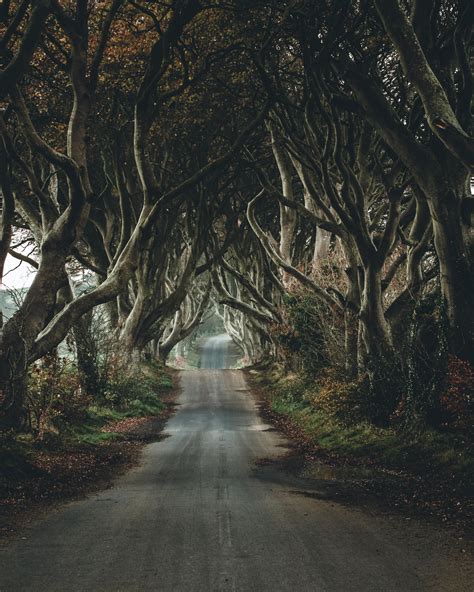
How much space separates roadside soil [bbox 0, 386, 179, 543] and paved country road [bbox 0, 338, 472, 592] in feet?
1.07

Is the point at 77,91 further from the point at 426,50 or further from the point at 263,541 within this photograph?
the point at 263,541

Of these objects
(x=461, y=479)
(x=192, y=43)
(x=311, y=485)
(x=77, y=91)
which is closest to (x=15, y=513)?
(x=311, y=485)

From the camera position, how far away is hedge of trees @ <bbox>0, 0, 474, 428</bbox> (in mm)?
10367

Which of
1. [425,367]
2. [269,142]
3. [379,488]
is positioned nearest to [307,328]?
[269,142]

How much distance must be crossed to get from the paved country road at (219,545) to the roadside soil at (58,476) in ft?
1.07

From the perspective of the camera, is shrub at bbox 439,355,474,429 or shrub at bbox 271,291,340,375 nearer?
shrub at bbox 439,355,474,429

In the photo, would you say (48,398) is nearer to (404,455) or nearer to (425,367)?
(404,455)

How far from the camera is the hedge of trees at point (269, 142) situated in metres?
10.4

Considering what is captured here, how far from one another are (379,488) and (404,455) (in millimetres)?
1982

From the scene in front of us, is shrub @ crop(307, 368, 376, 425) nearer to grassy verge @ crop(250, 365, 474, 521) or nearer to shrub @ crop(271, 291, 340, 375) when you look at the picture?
A: grassy verge @ crop(250, 365, 474, 521)

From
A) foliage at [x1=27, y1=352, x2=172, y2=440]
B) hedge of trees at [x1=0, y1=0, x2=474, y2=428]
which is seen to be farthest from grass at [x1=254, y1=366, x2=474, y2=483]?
foliage at [x1=27, y1=352, x2=172, y2=440]

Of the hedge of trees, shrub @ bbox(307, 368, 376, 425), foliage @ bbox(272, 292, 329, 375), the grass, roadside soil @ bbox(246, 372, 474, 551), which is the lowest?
roadside soil @ bbox(246, 372, 474, 551)

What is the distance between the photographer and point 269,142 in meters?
22.5

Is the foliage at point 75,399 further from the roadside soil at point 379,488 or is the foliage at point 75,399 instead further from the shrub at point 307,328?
the shrub at point 307,328
